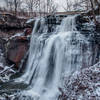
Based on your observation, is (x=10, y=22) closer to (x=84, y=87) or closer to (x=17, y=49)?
(x=17, y=49)

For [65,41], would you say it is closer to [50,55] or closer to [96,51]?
[50,55]

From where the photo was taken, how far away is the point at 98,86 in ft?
17.7

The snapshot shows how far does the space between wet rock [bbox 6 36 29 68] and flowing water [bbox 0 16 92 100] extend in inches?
31.6

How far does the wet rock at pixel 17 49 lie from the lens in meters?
12.5

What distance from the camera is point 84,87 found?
5.62m

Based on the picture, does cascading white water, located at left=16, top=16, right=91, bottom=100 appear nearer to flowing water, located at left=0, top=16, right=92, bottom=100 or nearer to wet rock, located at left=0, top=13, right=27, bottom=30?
flowing water, located at left=0, top=16, right=92, bottom=100

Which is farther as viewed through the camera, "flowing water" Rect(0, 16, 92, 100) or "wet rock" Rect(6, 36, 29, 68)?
A: "wet rock" Rect(6, 36, 29, 68)

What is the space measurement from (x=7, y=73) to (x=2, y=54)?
3.35 m

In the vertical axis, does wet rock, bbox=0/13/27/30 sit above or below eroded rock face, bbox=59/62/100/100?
above

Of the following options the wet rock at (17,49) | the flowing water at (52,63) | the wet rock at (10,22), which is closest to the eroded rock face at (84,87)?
the flowing water at (52,63)

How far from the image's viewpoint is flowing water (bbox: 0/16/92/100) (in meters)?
8.44

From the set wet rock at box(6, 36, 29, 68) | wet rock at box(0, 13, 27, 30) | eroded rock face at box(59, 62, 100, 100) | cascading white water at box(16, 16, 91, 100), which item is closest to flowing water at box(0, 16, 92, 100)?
cascading white water at box(16, 16, 91, 100)

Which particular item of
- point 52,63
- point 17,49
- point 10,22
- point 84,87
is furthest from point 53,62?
point 10,22

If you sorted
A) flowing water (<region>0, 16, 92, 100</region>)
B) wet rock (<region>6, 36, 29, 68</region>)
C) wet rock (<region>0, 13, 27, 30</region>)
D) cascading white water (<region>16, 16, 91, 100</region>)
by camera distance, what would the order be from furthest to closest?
wet rock (<region>0, 13, 27, 30</region>) < wet rock (<region>6, 36, 29, 68</region>) < cascading white water (<region>16, 16, 91, 100</region>) < flowing water (<region>0, 16, 92, 100</region>)
